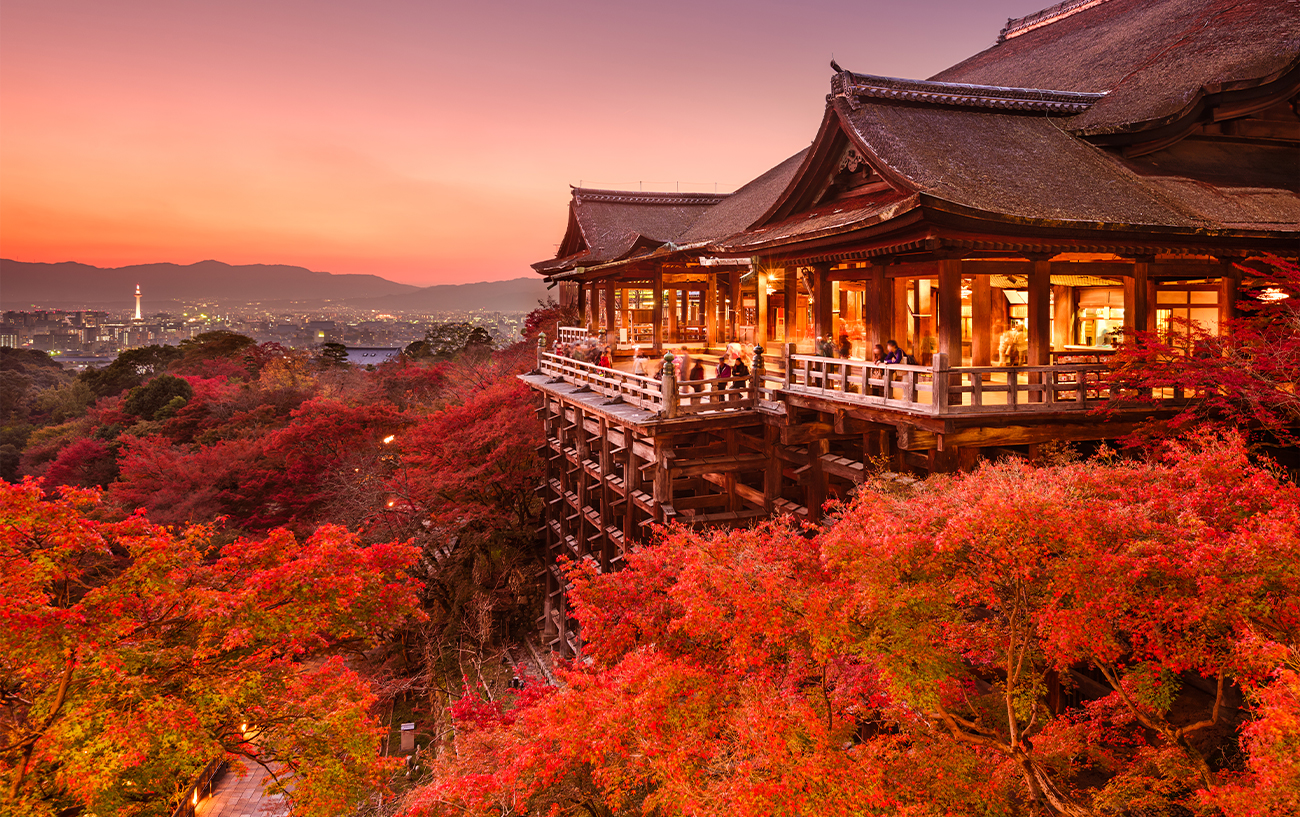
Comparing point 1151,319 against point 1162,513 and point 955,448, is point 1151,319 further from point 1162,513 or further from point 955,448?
point 1162,513

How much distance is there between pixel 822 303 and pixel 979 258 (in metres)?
4.09

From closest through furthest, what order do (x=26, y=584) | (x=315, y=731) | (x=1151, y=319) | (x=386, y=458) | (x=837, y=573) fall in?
1. (x=837, y=573)
2. (x=26, y=584)
3. (x=315, y=731)
4. (x=1151, y=319)
5. (x=386, y=458)

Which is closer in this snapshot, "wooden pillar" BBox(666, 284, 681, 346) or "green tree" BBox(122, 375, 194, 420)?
"wooden pillar" BBox(666, 284, 681, 346)

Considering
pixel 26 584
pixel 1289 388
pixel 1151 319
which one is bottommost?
pixel 26 584

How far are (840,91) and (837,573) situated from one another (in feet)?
33.3

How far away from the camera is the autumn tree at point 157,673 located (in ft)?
29.7

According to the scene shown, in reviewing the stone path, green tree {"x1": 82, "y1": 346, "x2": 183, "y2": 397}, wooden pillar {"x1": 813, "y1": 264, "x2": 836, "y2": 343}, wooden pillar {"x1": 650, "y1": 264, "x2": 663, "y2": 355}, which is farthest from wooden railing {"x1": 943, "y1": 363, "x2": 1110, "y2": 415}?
green tree {"x1": 82, "y1": 346, "x2": 183, "y2": 397}

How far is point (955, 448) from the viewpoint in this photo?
11805 mm

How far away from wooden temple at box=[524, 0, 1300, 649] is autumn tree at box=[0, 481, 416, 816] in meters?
6.86

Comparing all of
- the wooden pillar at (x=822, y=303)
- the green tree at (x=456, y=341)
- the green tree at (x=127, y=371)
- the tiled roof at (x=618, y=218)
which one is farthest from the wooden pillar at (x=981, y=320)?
the green tree at (x=127, y=371)

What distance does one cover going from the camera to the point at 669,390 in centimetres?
1417

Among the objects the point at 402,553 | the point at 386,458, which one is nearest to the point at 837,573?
the point at 402,553

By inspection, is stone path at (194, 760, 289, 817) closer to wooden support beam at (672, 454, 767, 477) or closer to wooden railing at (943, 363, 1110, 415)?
wooden support beam at (672, 454, 767, 477)

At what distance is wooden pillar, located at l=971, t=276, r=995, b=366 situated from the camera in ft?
46.3
